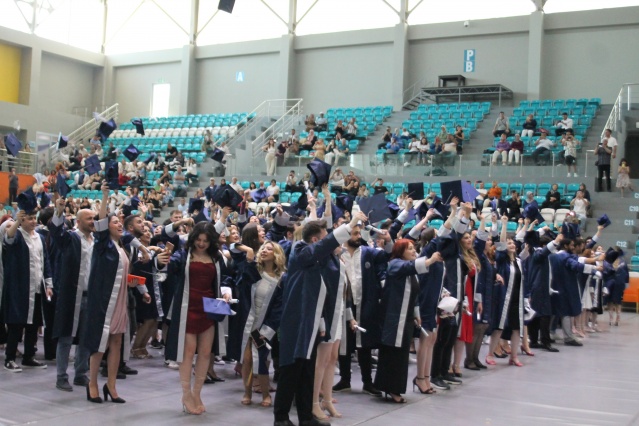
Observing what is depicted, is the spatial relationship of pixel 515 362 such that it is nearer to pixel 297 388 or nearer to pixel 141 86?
pixel 297 388

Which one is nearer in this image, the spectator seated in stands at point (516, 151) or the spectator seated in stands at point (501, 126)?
the spectator seated in stands at point (516, 151)

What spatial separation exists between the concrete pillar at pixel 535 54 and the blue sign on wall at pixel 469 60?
214 centimetres

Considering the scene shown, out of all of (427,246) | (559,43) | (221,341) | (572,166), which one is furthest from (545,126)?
(221,341)

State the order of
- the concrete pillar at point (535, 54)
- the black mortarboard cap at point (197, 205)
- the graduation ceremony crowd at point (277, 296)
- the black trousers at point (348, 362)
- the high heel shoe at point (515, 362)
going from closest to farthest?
the graduation ceremony crowd at point (277, 296), the black trousers at point (348, 362), the black mortarboard cap at point (197, 205), the high heel shoe at point (515, 362), the concrete pillar at point (535, 54)

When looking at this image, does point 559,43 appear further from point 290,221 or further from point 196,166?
point 290,221

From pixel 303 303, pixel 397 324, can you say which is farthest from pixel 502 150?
pixel 303 303

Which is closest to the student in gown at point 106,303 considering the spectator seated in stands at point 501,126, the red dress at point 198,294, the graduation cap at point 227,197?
the red dress at point 198,294

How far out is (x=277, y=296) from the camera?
257 inches

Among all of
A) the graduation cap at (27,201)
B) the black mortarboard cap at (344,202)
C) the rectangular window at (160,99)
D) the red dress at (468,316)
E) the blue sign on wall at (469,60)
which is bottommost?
the red dress at (468,316)

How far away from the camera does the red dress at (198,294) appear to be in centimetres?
608

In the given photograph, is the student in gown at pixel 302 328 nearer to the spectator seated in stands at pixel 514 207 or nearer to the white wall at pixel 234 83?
the spectator seated in stands at pixel 514 207

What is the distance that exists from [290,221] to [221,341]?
62.7 inches

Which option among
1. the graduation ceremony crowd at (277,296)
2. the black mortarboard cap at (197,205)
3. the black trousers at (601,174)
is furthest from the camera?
the black trousers at (601,174)

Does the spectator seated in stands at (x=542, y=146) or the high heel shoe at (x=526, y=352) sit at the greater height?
the spectator seated in stands at (x=542, y=146)
